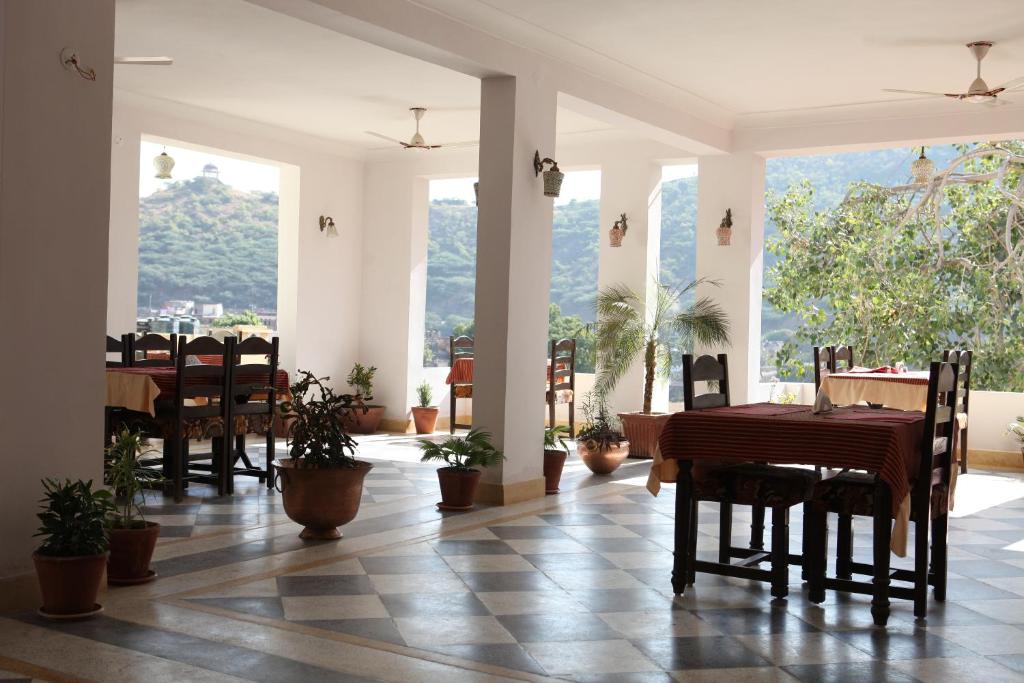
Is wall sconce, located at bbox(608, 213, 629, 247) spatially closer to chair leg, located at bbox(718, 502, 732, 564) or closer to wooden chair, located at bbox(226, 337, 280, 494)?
wooden chair, located at bbox(226, 337, 280, 494)

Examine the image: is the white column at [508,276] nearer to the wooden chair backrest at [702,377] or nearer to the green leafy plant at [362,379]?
the wooden chair backrest at [702,377]

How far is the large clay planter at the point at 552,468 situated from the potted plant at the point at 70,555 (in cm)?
364

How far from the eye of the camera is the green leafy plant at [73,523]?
3916mm

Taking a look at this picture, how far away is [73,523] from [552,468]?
3782mm

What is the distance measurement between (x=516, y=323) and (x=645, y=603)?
2.77 m

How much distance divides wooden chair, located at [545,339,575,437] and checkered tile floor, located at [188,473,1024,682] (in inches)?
185

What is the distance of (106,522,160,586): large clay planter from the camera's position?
4426 mm

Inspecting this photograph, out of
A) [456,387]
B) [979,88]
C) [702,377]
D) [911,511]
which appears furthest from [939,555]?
[456,387]

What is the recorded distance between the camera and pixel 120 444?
4.73 metres

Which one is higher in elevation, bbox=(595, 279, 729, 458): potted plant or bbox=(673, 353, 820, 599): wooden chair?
bbox=(595, 279, 729, 458): potted plant

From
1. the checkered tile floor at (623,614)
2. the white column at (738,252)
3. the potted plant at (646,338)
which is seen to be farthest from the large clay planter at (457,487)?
the white column at (738,252)

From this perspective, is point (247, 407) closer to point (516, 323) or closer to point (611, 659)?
point (516, 323)

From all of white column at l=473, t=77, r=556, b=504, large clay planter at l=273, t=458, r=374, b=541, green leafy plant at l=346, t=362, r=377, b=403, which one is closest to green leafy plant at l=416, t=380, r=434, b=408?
green leafy plant at l=346, t=362, r=377, b=403

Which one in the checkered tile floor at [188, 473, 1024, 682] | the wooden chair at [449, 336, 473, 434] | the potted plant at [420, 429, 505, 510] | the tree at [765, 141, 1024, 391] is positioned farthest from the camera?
the tree at [765, 141, 1024, 391]
